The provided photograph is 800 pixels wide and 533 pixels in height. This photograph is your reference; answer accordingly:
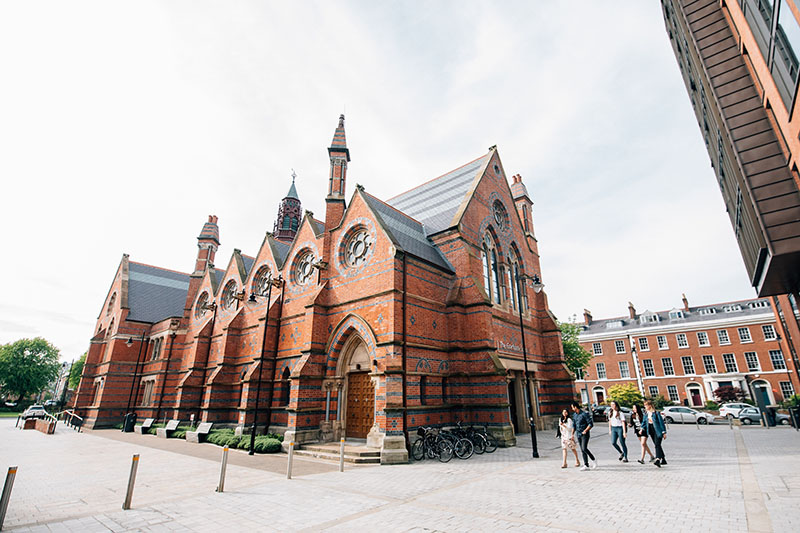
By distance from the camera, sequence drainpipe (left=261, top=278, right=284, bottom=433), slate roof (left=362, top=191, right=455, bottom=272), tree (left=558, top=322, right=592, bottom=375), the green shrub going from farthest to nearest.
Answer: tree (left=558, top=322, right=592, bottom=375) < drainpipe (left=261, top=278, right=284, bottom=433) < slate roof (left=362, top=191, right=455, bottom=272) < the green shrub

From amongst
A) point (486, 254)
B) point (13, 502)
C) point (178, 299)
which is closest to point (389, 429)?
point (13, 502)

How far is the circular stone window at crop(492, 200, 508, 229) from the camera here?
22.6 meters

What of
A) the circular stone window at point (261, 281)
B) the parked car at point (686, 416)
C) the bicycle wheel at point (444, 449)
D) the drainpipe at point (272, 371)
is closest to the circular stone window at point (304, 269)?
the drainpipe at point (272, 371)

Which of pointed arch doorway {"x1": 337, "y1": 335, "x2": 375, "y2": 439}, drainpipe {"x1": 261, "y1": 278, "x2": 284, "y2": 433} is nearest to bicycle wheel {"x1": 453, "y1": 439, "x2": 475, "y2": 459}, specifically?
pointed arch doorway {"x1": 337, "y1": 335, "x2": 375, "y2": 439}

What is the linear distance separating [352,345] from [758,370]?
147 ft

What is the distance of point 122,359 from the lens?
1196 inches

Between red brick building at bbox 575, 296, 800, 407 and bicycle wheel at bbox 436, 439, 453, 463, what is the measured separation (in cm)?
3304

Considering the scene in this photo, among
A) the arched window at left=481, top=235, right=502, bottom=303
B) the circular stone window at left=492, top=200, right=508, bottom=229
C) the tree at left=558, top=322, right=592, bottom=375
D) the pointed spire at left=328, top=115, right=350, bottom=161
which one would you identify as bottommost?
the tree at left=558, top=322, right=592, bottom=375

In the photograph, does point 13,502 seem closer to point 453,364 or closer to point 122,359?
point 453,364

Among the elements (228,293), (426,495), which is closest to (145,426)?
(228,293)

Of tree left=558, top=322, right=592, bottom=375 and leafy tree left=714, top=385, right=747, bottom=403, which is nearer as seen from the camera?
tree left=558, top=322, right=592, bottom=375

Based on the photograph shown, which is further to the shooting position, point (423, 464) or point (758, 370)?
point (758, 370)

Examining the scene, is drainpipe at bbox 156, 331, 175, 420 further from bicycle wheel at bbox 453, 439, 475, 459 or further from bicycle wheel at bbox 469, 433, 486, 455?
bicycle wheel at bbox 469, 433, 486, 455

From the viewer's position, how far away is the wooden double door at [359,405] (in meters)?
15.6
